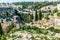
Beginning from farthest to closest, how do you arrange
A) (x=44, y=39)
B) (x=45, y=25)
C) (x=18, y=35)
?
1. (x=45, y=25)
2. (x=18, y=35)
3. (x=44, y=39)

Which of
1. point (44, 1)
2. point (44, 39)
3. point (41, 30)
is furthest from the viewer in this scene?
point (44, 1)

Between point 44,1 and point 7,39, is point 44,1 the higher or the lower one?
the lower one

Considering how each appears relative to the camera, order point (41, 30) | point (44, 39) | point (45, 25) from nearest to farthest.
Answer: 1. point (44, 39)
2. point (41, 30)
3. point (45, 25)

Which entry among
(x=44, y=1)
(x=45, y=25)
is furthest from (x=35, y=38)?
(x=44, y=1)

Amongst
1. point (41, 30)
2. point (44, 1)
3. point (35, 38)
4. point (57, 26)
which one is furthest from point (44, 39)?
point (44, 1)

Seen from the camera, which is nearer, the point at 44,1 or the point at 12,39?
the point at 12,39

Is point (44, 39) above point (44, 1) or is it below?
above

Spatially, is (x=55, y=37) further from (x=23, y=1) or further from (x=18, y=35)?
(x=23, y=1)

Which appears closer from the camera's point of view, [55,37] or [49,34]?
[55,37]

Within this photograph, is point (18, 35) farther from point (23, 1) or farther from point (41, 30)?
point (23, 1)
